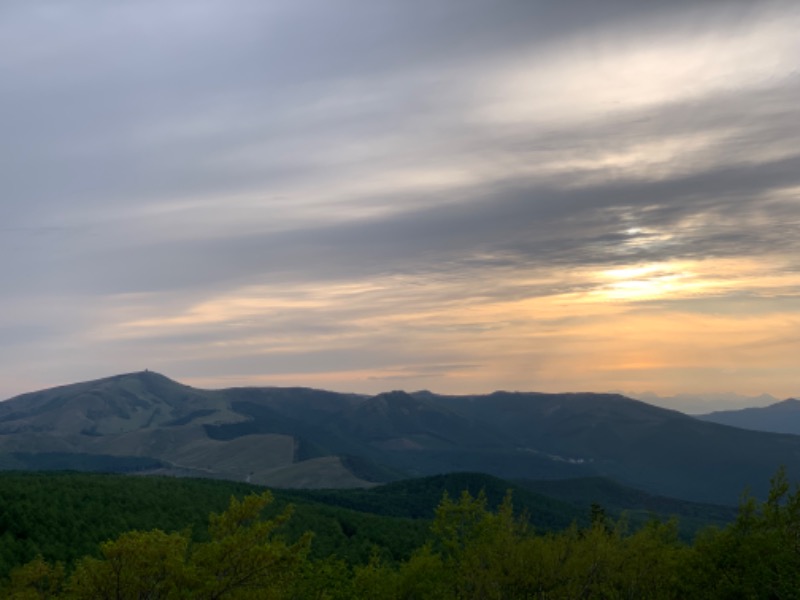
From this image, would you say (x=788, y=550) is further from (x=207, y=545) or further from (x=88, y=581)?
(x=88, y=581)

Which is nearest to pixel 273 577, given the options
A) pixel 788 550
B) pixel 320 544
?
pixel 788 550

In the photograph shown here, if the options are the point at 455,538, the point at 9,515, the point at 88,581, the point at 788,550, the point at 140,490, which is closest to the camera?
the point at 88,581

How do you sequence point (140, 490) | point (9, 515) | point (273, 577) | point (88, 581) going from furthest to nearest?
point (140, 490), point (9, 515), point (273, 577), point (88, 581)

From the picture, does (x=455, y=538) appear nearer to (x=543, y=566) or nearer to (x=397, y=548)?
(x=543, y=566)

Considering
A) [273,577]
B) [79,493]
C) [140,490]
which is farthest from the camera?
[140,490]

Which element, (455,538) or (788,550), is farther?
(455,538)

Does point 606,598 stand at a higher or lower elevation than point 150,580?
lower

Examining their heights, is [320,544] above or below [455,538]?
below

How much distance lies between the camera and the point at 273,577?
174ft

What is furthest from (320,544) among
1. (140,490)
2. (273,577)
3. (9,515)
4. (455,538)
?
(273,577)

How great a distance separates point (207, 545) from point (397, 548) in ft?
418

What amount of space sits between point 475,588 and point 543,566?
5.31 meters

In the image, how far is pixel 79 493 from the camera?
163 metres

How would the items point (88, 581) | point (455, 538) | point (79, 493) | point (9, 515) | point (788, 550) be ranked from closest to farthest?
point (88, 581) < point (788, 550) < point (455, 538) < point (9, 515) < point (79, 493)
